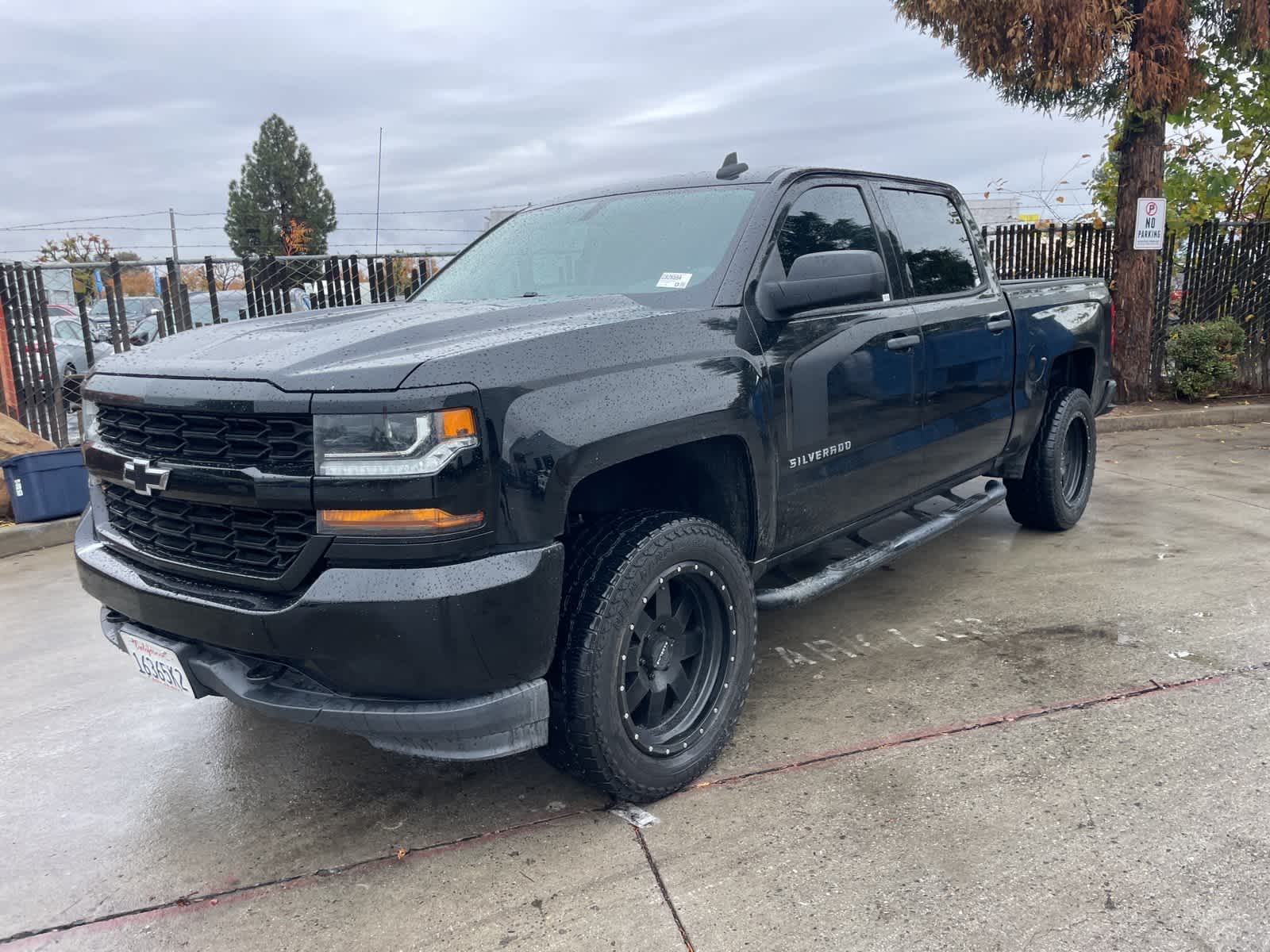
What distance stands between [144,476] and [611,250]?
1756 mm

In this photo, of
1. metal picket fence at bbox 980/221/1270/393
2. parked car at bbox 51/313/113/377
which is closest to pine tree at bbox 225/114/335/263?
parked car at bbox 51/313/113/377

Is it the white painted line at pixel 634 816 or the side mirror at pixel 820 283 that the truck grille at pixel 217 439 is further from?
the side mirror at pixel 820 283

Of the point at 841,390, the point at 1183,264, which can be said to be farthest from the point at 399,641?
the point at 1183,264

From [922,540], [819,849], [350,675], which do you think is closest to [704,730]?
[819,849]

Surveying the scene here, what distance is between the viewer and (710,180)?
365 cm

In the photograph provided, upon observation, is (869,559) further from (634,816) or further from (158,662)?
(158,662)

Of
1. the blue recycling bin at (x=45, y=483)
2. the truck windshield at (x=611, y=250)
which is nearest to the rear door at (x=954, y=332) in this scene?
the truck windshield at (x=611, y=250)

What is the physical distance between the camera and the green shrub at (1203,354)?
980cm

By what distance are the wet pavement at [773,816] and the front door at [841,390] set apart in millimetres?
711

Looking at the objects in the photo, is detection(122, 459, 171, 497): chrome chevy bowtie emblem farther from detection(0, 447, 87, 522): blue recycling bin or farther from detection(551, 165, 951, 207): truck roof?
detection(0, 447, 87, 522): blue recycling bin

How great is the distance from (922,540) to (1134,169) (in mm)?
7186

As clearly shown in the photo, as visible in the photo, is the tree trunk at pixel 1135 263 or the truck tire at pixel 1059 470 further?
the tree trunk at pixel 1135 263

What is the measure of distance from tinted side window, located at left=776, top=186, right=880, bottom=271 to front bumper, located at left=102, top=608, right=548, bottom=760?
1.82 meters

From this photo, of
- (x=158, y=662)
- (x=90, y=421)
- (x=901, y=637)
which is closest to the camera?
(x=158, y=662)
